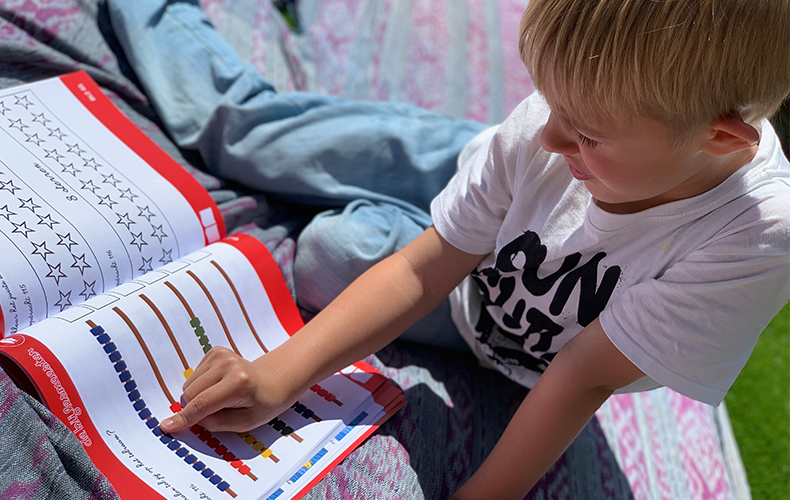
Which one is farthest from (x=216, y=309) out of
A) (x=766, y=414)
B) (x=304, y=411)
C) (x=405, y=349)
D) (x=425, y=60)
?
(x=766, y=414)

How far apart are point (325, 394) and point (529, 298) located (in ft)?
0.80

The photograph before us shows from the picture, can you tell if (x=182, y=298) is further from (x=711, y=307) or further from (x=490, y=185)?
(x=711, y=307)

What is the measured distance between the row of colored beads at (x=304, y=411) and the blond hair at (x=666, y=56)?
39cm

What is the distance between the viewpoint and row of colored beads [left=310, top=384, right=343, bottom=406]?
0.66 meters

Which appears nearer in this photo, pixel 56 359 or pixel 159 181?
pixel 56 359

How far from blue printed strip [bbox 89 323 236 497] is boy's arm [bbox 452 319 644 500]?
247mm

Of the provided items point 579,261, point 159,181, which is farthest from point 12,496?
point 579,261

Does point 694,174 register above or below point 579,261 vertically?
above

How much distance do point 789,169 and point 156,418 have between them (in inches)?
24.2

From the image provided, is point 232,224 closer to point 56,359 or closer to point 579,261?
point 56,359

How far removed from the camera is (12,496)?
46 cm

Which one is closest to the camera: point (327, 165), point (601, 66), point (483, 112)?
point (601, 66)

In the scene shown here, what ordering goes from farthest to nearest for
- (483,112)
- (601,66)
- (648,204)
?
1. (483,112)
2. (648,204)
3. (601,66)

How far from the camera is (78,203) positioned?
646 mm
